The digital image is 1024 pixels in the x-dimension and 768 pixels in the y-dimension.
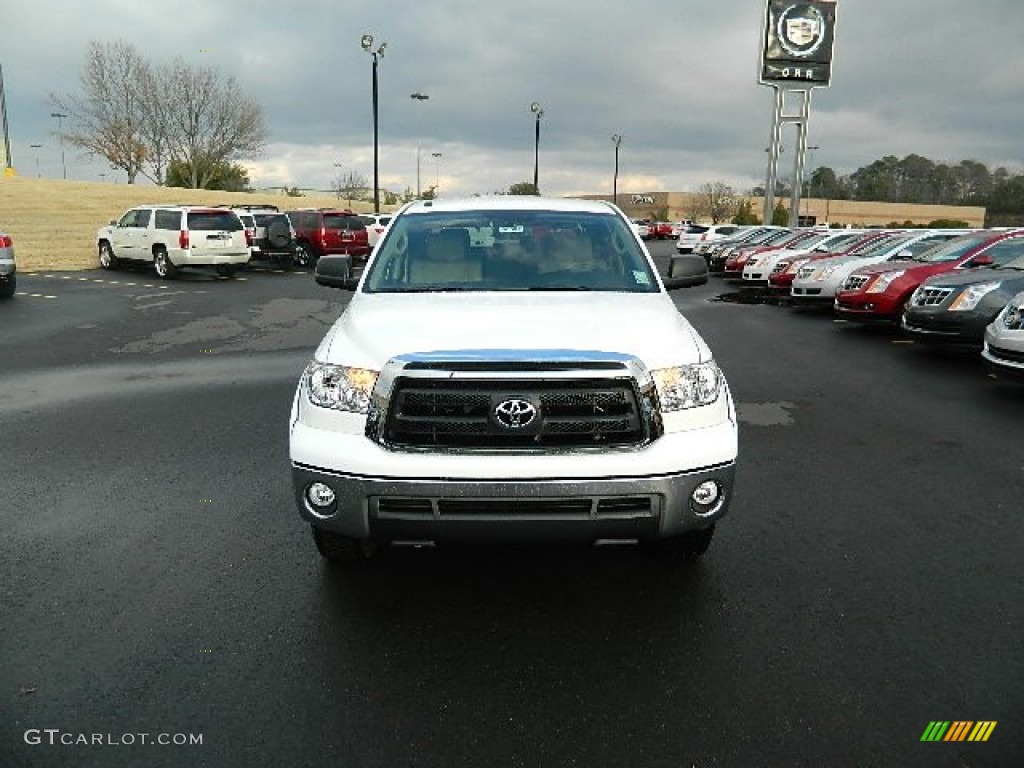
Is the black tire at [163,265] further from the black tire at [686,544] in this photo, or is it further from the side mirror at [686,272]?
the black tire at [686,544]

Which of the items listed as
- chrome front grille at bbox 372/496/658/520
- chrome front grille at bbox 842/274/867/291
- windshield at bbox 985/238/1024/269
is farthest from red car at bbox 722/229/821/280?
chrome front grille at bbox 372/496/658/520

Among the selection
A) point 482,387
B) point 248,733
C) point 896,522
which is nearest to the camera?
point 248,733

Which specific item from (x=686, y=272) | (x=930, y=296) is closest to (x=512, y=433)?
(x=686, y=272)

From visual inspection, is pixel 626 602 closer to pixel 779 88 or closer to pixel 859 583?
pixel 859 583

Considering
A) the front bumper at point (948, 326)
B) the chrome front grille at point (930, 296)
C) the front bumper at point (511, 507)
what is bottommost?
the front bumper at point (511, 507)

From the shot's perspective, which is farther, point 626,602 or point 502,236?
point 502,236

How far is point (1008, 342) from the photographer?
7312 millimetres

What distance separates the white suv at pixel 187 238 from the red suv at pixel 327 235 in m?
3.82

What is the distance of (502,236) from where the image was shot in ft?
15.3

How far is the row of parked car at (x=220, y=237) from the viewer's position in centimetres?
2134

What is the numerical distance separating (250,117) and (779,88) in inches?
1591

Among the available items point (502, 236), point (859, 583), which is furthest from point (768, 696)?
point (502, 236)

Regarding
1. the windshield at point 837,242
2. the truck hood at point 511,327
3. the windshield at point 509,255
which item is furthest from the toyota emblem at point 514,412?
the windshield at point 837,242

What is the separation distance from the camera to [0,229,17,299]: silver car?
15.4m
